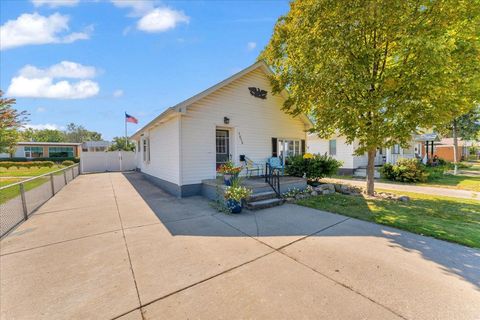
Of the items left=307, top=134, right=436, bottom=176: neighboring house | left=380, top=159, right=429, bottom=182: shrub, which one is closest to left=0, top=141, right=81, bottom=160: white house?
left=307, top=134, right=436, bottom=176: neighboring house

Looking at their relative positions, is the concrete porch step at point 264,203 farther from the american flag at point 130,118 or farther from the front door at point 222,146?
the american flag at point 130,118

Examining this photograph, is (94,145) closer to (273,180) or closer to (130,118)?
(130,118)

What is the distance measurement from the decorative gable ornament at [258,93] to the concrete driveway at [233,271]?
6.46m

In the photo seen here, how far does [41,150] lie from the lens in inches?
1341

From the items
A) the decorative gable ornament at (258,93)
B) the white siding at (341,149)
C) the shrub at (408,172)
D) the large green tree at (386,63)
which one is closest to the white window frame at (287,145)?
the decorative gable ornament at (258,93)

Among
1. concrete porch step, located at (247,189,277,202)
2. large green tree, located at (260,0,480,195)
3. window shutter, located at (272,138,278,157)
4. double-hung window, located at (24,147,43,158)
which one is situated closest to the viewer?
large green tree, located at (260,0,480,195)

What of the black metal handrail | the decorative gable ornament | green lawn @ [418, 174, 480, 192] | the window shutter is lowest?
green lawn @ [418, 174, 480, 192]

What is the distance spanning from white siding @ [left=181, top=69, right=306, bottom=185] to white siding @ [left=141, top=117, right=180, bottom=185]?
0.43 m

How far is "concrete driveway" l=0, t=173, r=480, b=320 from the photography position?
241 centimetres

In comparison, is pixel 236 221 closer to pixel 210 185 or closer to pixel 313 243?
pixel 313 243

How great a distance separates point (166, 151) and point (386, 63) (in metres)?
9.44

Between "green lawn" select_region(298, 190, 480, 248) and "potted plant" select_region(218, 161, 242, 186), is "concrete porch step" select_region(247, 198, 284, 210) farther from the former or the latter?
"potted plant" select_region(218, 161, 242, 186)

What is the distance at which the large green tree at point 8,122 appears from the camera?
16828 millimetres

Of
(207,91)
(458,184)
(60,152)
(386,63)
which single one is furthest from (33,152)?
(458,184)
